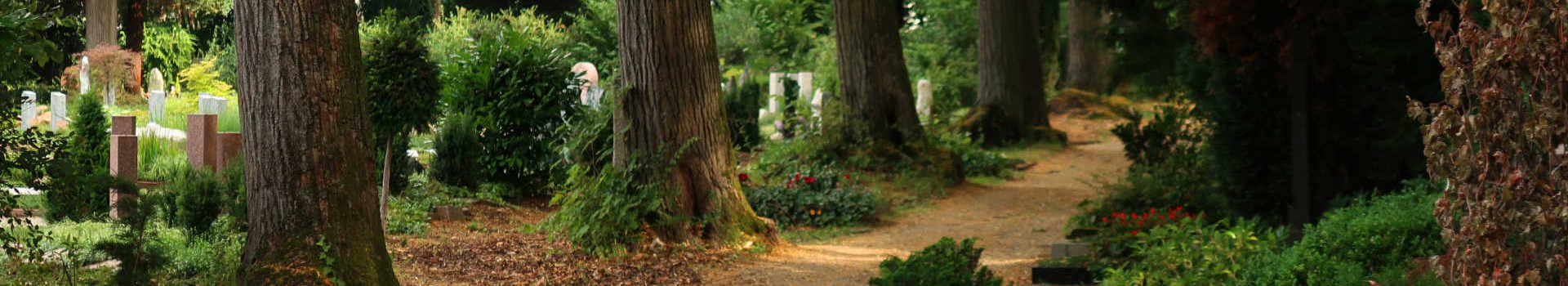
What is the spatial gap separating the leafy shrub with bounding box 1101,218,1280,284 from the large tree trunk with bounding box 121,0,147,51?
2501 centimetres

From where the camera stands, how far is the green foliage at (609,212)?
8.84 metres

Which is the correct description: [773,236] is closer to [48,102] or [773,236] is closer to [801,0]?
[48,102]

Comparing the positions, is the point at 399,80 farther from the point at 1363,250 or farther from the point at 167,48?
the point at 167,48

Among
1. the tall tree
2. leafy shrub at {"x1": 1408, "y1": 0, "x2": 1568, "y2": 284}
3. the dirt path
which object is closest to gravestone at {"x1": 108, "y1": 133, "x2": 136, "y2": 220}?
the dirt path

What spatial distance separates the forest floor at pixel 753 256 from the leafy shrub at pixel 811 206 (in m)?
0.25

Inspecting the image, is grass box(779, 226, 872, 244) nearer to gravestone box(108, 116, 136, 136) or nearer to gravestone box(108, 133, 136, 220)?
gravestone box(108, 133, 136, 220)

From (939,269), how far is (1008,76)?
39.3ft

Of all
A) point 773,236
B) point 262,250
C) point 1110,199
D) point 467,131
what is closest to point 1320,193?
point 1110,199

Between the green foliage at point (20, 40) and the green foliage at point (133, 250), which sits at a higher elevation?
the green foliage at point (20, 40)

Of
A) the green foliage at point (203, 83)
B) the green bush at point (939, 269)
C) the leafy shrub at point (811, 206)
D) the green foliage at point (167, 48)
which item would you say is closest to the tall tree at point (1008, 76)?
the leafy shrub at point (811, 206)

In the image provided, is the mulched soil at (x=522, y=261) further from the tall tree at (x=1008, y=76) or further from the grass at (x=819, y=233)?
the tall tree at (x=1008, y=76)

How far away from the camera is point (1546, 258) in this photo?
4.01 metres

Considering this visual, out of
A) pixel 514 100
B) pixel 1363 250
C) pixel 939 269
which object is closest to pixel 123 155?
pixel 514 100

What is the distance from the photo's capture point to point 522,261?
877 cm
